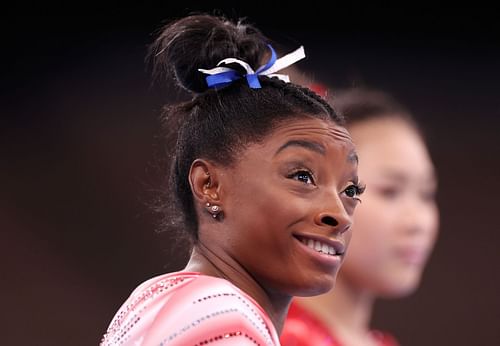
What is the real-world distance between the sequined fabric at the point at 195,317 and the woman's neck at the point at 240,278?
66 mm

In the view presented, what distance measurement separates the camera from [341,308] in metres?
2.04

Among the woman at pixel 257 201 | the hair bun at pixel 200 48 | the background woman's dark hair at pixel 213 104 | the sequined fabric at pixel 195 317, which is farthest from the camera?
the hair bun at pixel 200 48

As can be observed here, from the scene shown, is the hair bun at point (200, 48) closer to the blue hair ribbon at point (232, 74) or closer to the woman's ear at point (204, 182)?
the blue hair ribbon at point (232, 74)

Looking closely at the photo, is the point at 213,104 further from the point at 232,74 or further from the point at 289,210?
the point at 289,210

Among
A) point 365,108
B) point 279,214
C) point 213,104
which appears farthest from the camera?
point 365,108

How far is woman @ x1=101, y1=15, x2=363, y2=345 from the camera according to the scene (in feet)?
3.60

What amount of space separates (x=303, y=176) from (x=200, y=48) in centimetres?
29

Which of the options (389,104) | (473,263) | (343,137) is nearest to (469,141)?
(473,263)

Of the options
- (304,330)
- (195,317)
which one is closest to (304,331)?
(304,330)

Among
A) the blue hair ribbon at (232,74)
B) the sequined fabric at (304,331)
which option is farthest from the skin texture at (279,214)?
the sequined fabric at (304,331)

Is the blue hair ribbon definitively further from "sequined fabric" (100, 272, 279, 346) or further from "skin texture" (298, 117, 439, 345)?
"skin texture" (298, 117, 439, 345)

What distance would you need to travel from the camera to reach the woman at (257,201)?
3.60ft

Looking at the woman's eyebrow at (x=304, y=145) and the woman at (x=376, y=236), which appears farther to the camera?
the woman at (x=376, y=236)

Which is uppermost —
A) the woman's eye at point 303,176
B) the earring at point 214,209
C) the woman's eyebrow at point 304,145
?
the woman's eyebrow at point 304,145
